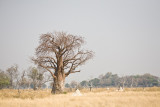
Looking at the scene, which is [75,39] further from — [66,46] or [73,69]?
[73,69]

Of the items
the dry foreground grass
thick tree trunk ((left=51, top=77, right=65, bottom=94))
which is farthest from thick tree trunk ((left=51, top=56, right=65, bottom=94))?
the dry foreground grass

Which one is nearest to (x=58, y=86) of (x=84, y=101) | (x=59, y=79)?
(x=59, y=79)

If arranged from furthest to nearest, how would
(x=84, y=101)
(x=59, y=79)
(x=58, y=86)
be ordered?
A: (x=59, y=79) < (x=58, y=86) < (x=84, y=101)

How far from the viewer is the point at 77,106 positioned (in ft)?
33.7

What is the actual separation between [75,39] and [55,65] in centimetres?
396

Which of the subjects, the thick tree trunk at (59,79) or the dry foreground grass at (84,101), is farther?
the thick tree trunk at (59,79)

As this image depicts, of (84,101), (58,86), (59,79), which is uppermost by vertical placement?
(59,79)

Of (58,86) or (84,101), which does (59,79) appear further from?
(84,101)

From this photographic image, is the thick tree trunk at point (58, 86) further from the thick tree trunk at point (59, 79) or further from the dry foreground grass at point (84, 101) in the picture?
the dry foreground grass at point (84, 101)

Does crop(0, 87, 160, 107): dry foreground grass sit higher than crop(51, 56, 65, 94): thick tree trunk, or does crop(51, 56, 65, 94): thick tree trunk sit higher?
crop(51, 56, 65, 94): thick tree trunk

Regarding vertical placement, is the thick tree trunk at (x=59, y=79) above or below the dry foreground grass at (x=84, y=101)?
above

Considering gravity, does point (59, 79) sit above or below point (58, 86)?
above

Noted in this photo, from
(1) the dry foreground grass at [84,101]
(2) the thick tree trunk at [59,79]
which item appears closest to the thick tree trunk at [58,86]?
(2) the thick tree trunk at [59,79]

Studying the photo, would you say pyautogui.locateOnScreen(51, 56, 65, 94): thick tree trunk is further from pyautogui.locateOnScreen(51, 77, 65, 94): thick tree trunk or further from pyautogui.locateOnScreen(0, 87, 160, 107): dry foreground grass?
pyautogui.locateOnScreen(0, 87, 160, 107): dry foreground grass
